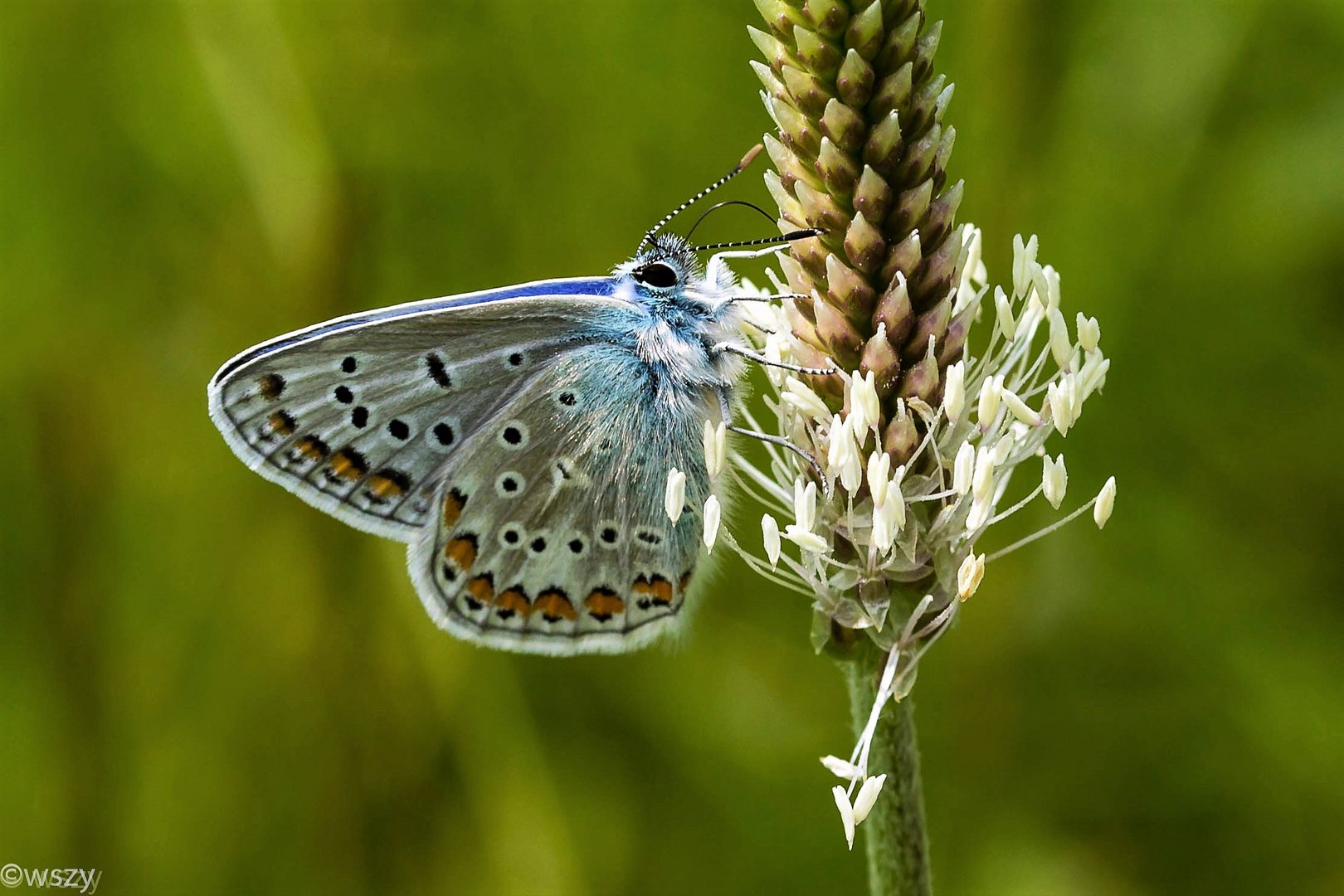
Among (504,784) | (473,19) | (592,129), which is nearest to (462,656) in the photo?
(504,784)

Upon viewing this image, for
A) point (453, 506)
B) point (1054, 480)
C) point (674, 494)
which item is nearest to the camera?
point (1054, 480)

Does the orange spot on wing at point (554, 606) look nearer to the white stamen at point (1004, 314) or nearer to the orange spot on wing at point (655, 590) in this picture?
the orange spot on wing at point (655, 590)

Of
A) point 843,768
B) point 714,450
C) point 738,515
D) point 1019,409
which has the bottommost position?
point 738,515

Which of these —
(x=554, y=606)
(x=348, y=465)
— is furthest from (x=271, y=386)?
(x=554, y=606)

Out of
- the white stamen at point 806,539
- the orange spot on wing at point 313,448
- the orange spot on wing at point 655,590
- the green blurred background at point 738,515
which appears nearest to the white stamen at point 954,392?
the white stamen at point 806,539

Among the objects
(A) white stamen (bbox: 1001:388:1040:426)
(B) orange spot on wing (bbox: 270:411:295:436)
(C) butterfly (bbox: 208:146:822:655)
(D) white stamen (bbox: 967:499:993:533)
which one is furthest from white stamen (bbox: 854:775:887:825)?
(B) orange spot on wing (bbox: 270:411:295:436)

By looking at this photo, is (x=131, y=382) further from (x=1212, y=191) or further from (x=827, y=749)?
(x=1212, y=191)

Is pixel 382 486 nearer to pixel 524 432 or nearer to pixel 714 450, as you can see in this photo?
pixel 524 432
